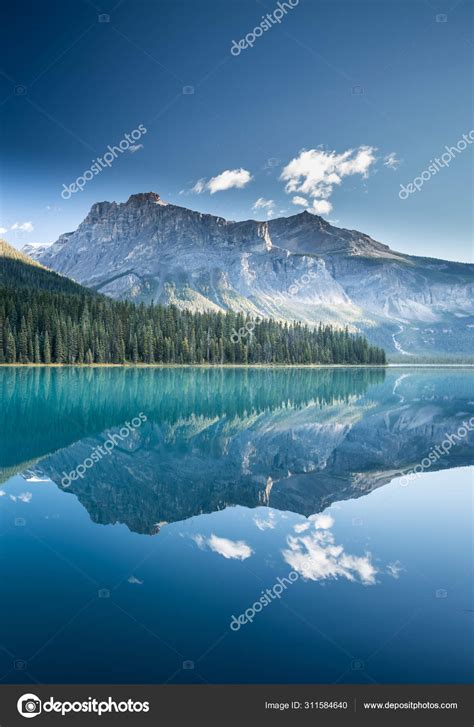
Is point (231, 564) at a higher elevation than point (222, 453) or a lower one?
lower

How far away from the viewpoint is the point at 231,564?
11789mm

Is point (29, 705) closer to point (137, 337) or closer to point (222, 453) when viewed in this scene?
point (222, 453)

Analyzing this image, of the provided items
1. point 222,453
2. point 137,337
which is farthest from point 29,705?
point 137,337

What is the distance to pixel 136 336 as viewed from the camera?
440 ft

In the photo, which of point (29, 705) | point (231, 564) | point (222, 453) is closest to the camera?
point (29, 705)

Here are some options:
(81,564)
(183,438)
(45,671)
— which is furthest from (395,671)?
(183,438)

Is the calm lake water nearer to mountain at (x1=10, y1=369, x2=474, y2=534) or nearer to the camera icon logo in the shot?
mountain at (x1=10, y1=369, x2=474, y2=534)

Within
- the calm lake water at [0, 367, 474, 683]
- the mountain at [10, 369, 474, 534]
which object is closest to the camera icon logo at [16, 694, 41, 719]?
the calm lake water at [0, 367, 474, 683]

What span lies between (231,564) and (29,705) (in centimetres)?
551

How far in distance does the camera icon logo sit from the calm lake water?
26.7 inches

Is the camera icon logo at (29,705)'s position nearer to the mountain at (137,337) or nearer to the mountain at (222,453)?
the mountain at (222,453)

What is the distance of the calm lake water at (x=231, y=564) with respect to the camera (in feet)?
27.3

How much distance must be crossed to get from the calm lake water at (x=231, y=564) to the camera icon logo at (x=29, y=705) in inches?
26.7

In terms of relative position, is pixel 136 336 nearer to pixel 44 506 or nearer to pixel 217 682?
pixel 44 506
